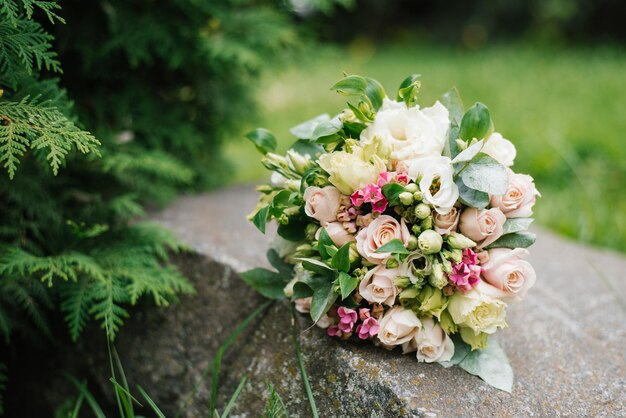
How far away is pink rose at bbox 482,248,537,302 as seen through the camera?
1518mm

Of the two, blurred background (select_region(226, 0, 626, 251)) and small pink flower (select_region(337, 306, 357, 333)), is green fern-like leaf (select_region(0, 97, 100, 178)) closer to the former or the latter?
small pink flower (select_region(337, 306, 357, 333))

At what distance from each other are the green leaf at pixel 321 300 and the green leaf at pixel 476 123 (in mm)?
568

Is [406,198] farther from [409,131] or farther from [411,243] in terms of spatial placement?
[409,131]

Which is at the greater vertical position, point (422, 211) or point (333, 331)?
point (422, 211)

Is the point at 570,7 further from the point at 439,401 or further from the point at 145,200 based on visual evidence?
the point at 439,401

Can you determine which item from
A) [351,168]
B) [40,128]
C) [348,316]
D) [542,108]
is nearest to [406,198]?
[351,168]

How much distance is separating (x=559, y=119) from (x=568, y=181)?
115cm

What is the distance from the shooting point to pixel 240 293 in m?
2.05

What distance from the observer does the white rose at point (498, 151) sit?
1572mm

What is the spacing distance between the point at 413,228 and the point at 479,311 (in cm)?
27

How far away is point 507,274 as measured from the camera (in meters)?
1.51

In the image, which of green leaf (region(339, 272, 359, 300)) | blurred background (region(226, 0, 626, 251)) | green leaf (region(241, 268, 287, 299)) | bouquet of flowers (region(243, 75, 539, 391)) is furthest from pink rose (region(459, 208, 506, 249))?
blurred background (region(226, 0, 626, 251))

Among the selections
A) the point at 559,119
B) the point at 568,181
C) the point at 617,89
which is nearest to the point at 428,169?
the point at 568,181

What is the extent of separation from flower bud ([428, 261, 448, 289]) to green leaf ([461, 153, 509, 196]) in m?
0.22
